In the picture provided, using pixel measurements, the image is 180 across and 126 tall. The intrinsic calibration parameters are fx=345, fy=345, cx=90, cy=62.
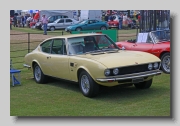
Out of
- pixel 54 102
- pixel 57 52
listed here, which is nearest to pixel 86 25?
pixel 57 52

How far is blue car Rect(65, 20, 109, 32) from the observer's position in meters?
17.0

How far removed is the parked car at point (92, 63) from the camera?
7.18 m

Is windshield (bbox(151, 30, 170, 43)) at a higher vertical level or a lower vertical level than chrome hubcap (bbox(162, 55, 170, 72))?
higher

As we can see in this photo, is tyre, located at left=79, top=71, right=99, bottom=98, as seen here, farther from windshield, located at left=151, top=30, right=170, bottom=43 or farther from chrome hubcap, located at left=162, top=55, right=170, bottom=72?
windshield, located at left=151, top=30, right=170, bottom=43

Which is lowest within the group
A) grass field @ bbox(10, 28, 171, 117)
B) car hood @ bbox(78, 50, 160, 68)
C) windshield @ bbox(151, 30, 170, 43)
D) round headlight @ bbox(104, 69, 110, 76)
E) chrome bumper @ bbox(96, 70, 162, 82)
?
grass field @ bbox(10, 28, 171, 117)

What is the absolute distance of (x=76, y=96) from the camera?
25.7 feet

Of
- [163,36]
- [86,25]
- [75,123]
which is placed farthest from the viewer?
[86,25]

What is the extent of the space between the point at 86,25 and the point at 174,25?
43.7ft

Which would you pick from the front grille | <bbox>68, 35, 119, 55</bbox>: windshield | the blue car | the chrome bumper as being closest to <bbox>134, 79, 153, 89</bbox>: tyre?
the chrome bumper

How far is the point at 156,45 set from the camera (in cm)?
1040

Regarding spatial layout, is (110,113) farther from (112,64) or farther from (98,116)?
(112,64)

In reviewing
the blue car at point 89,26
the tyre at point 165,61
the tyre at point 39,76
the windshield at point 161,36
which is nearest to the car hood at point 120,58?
Answer: the tyre at point 39,76

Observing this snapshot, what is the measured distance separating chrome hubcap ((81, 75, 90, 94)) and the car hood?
47cm

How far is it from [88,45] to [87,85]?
3.82 ft
